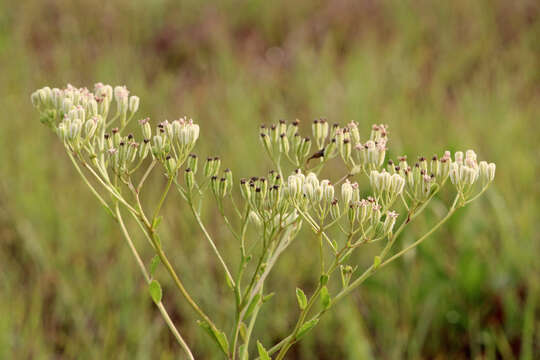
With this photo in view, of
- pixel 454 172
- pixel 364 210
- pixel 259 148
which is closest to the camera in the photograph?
pixel 364 210

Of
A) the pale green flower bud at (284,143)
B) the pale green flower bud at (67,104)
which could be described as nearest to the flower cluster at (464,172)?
the pale green flower bud at (284,143)

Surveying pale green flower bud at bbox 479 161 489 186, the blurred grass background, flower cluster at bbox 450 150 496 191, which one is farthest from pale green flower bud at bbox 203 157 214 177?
the blurred grass background

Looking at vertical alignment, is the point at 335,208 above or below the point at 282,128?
below

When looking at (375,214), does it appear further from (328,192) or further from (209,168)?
(209,168)

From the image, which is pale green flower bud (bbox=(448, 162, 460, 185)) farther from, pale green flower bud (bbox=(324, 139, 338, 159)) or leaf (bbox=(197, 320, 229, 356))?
leaf (bbox=(197, 320, 229, 356))

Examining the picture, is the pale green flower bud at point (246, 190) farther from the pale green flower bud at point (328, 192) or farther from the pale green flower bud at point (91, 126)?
the pale green flower bud at point (91, 126)

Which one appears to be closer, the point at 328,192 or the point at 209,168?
the point at 328,192

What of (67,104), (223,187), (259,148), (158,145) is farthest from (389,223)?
(259,148)

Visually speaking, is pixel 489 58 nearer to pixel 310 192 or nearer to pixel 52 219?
pixel 52 219

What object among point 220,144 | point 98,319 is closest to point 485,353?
point 98,319
